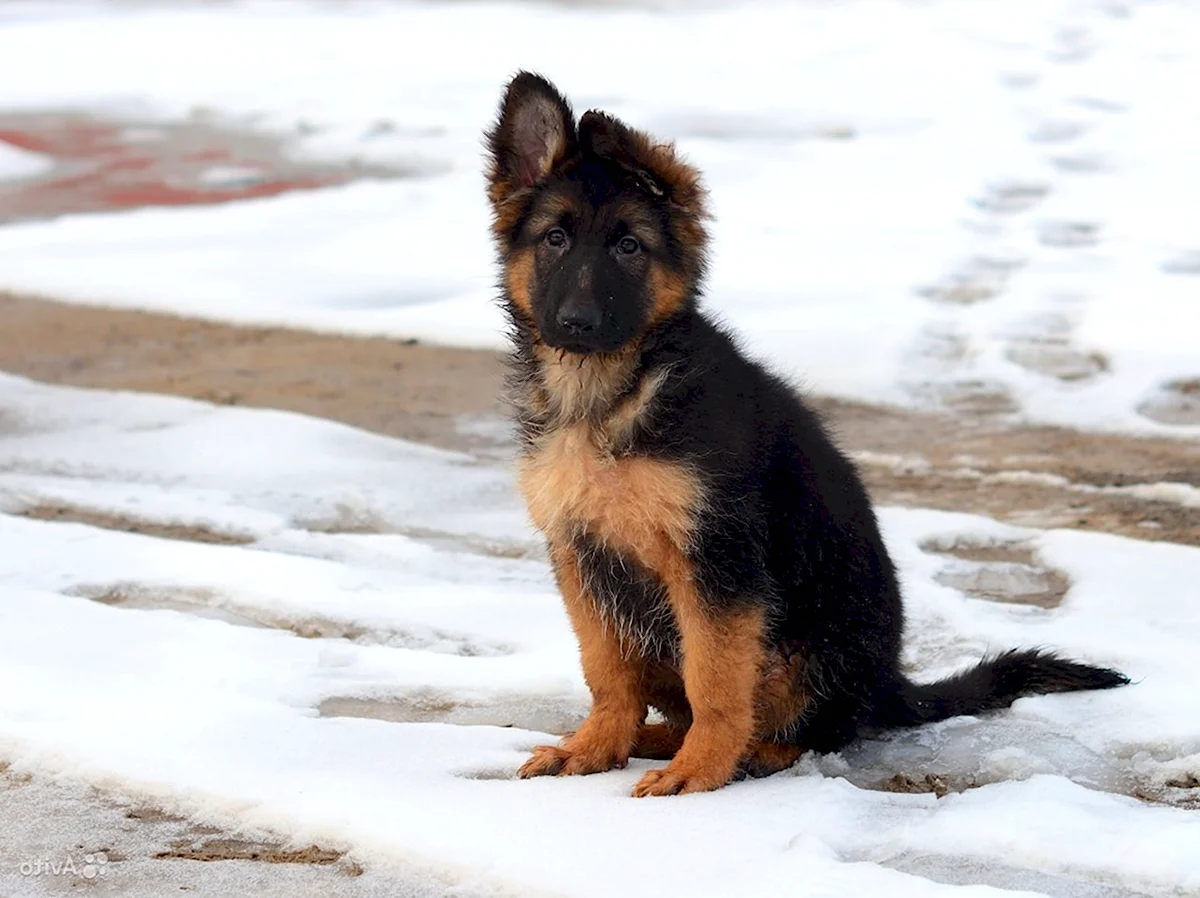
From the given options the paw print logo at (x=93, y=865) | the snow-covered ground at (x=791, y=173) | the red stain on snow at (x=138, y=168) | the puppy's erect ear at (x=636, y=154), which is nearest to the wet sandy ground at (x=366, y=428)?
the paw print logo at (x=93, y=865)

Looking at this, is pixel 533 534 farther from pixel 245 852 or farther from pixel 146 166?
pixel 146 166

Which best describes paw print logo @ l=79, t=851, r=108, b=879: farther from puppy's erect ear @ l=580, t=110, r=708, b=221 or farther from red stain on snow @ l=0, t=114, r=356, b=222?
red stain on snow @ l=0, t=114, r=356, b=222

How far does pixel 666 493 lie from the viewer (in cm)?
405

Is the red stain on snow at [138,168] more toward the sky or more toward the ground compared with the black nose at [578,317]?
more toward the sky

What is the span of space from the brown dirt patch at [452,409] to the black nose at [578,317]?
284 centimetres

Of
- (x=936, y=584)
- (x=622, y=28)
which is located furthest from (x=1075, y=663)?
(x=622, y=28)

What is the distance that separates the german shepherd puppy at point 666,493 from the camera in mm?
4117

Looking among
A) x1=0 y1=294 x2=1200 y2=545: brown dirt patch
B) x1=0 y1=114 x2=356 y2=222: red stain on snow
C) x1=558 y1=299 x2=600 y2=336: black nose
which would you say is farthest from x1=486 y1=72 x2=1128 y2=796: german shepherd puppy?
x1=0 y1=114 x2=356 y2=222: red stain on snow

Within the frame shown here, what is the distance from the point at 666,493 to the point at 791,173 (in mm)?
9674

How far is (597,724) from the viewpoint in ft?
14.7

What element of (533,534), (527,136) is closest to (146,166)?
(533,534)

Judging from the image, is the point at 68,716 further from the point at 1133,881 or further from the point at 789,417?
the point at 1133,881

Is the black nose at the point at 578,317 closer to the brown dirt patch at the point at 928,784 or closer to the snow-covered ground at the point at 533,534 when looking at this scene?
the snow-covered ground at the point at 533,534

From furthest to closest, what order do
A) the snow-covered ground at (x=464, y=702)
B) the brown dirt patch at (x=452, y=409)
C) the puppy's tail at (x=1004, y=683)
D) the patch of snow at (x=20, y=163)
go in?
1. the patch of snow at (x=20, y=163)
2. the brown dirt patch at (x=452, y=409)
3. the puppy's tail at (x=1004, y=683)
4. the snow-covered ground at (x=464, y=702)
